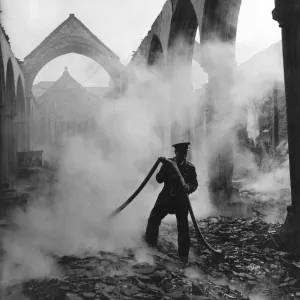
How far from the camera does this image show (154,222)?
181 inches

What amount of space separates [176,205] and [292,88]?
226 cm

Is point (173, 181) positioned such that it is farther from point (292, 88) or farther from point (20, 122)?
point (20, 122)

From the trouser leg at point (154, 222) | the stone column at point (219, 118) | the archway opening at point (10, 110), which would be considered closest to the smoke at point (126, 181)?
the stone column at point (219, 118)

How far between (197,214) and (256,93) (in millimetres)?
11449

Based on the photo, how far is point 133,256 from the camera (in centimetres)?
419

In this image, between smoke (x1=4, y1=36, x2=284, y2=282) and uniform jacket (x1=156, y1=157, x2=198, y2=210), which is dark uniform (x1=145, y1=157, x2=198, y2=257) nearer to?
uniform jacket (x1=156, y1=157, x2=198, y2=210)

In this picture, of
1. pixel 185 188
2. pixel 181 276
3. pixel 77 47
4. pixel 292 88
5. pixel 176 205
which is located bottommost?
pixel 181 276

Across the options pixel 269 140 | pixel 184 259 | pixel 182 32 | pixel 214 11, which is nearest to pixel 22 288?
pixel 184 259

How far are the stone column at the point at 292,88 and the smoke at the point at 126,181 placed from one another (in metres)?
1.95

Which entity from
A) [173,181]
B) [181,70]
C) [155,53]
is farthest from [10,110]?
[173,181]

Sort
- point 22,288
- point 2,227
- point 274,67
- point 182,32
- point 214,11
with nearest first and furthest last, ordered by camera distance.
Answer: point 22,288 < point 2,227 < point 214,11 < point 182,32 < point 274,67

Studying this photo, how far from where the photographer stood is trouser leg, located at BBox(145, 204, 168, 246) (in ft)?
14.9

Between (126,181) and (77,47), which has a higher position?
(77,47)

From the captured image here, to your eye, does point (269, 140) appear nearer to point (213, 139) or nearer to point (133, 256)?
point (213, 139)
